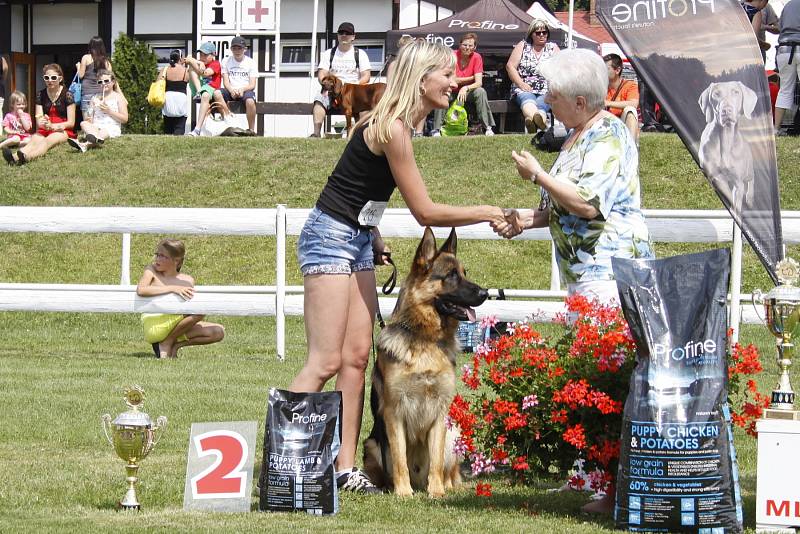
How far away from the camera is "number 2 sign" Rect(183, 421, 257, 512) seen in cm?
529

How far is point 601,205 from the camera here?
519 cm

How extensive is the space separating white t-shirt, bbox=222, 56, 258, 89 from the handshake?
14.2 metres

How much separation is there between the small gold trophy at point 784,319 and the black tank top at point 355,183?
1.74 m

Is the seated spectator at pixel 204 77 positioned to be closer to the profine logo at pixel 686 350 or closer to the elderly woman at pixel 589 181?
the elderly woman at pixel 589 181

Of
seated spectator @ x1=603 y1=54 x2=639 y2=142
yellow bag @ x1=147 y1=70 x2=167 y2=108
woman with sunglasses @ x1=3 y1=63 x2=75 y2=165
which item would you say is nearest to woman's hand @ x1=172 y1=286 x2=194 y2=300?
seated spectator @ x1=603 y1=54 x2=639 y2=142

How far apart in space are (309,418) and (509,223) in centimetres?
129

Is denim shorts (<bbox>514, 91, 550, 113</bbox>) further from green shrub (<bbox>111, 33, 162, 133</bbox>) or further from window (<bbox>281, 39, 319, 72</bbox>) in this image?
window (<bbox>281, 39, 319, 72</bbox>)

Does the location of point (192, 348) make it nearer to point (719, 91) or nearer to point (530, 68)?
point (719, 91)

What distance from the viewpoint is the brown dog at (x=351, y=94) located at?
1753 cm

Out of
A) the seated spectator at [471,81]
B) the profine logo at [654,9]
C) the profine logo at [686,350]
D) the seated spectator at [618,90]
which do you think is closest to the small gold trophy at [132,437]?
the profine logo at [686,350]

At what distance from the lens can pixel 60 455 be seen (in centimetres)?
669

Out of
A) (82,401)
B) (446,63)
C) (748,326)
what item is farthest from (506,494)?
(748,326)

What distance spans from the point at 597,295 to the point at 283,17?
78.5 feet

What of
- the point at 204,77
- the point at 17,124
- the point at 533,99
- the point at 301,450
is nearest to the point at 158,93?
the point at 204,77
